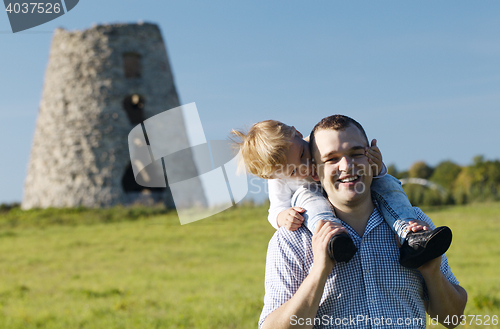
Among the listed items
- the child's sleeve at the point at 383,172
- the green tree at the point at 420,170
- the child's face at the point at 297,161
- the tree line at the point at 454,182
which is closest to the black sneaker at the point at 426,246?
the child's sleeve at the point at 383,172

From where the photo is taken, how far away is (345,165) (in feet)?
6.43

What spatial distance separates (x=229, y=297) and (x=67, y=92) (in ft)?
43.3

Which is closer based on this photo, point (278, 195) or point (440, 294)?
point (440, 294)

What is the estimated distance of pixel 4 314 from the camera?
5906 millimetres

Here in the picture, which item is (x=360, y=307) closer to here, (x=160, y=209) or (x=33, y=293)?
(x=33, y=293)

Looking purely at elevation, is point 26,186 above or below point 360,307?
below

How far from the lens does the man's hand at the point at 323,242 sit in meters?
1.77

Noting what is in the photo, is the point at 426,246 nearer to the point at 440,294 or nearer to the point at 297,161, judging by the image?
the point at 440,294

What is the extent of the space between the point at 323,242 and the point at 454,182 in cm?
3004

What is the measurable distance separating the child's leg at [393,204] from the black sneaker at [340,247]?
32 cm

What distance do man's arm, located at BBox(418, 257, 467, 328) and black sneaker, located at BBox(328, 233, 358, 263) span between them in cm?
39

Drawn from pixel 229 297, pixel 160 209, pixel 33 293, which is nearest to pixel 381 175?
pixel 229 297

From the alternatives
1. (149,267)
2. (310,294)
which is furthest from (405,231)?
(149,267)

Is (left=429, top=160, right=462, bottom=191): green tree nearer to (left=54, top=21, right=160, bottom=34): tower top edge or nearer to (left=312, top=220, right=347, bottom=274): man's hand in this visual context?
(left=54, top=21, right=160, bottom=34): tower top edge
